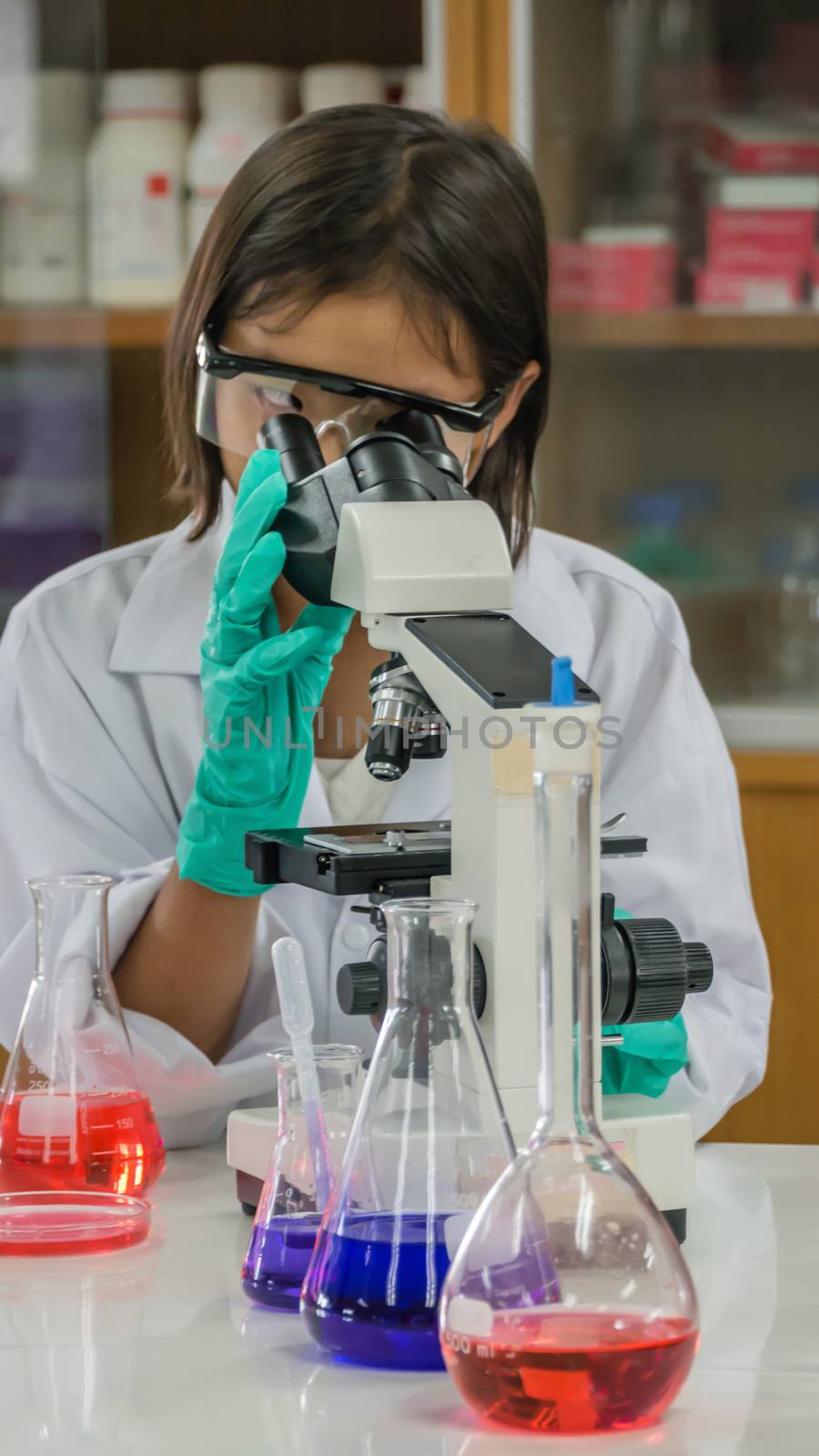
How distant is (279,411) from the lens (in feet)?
4.14

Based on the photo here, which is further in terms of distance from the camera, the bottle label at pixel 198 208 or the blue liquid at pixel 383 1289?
the bottle label at pixel 198 208

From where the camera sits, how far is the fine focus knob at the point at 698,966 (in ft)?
2.82

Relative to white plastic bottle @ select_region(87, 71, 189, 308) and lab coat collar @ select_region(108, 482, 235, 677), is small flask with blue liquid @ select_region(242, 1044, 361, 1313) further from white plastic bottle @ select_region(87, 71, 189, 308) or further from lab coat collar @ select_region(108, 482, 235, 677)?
white plastic bottle @ select_region(87, 71, 189, 308)

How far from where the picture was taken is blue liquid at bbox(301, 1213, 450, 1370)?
0.68 meters

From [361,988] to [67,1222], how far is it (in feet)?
0.77

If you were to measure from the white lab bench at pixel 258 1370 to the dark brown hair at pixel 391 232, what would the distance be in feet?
2.36

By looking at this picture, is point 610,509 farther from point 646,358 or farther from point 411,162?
point 411,162

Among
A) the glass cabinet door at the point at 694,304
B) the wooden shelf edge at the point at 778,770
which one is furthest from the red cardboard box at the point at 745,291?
the wooden shelf edge at the point at 778,770

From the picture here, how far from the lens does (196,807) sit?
1123mm

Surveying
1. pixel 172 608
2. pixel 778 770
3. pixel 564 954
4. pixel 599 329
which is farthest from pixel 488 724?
pixel 599 329

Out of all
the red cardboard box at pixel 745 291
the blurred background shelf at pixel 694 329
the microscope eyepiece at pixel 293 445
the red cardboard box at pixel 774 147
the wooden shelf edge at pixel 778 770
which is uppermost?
the red cardboard box at pixel 774 147

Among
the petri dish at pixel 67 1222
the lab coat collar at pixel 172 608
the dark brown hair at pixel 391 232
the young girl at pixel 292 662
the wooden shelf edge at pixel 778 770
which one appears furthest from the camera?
the wooden shelf edge at pixel 778 770

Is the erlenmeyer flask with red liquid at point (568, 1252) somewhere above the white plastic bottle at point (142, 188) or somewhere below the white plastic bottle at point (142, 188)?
below

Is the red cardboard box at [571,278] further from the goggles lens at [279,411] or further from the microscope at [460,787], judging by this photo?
the microscope at [460,787]
